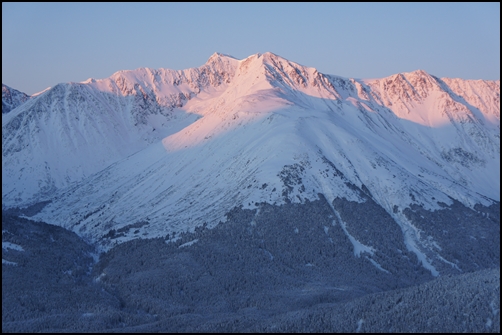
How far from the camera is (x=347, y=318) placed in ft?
174

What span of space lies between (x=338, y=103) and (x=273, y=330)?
123794 mm

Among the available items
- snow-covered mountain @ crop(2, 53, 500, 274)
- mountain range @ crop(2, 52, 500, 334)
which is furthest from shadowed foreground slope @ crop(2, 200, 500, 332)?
snow-covered mountain @ crop(2, 53, 500, 274)

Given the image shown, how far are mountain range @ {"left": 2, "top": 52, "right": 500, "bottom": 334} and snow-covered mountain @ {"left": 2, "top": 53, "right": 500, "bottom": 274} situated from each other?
37 cm

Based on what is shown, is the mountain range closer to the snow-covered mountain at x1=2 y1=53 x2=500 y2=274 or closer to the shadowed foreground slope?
the snow-covered mountain at x1=2 y1=53 x2=500 y2=274

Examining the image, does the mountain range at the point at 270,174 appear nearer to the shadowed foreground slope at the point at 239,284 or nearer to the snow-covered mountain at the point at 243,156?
the snow-covered mountain at the point at 243,156

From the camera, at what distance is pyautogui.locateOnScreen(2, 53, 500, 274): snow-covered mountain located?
315 feet

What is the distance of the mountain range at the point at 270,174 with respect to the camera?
8525cm

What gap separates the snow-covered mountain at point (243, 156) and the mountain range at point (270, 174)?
0.37 m

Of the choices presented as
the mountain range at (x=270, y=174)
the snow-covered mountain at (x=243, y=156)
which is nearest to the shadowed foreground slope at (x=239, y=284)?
the mountain range at (x=270, y=174)

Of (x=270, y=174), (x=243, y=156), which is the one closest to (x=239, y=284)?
(x=270, y=174)

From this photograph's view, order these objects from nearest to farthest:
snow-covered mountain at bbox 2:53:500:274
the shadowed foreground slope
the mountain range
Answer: the shadowed foreground slope → the mountain range → snow-covered mountain at bbox 2:53:500:274

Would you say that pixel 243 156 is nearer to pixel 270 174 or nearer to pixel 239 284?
pixel 270 174

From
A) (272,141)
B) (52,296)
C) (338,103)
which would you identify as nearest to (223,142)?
(272,141)

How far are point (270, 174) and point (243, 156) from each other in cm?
1416
